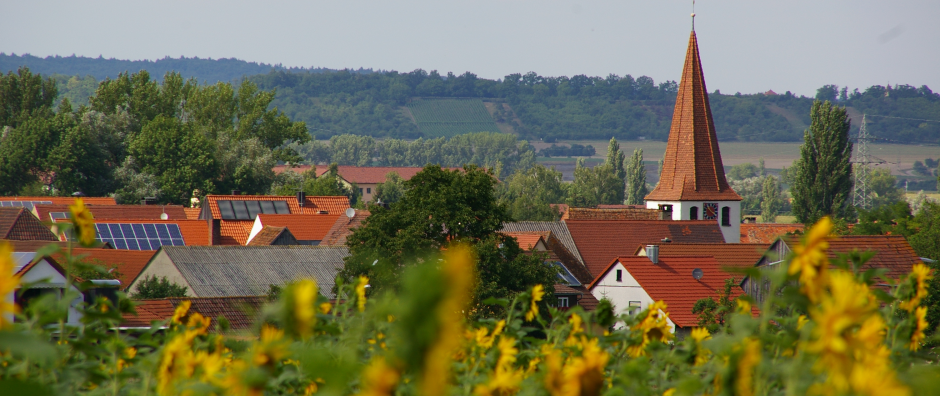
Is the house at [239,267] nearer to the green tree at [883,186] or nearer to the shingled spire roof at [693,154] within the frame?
the shingled spire roof at [693,154]

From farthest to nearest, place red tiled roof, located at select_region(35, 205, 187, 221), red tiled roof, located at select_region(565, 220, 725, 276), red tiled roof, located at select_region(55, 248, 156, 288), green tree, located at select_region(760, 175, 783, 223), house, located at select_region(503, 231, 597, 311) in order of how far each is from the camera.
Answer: green tree, located at select_region(760, 175, 783, 223) → red tiled roof, located at select_region(565, 220, 725, 276) → red tiled roof, located at select_region(35, 205, 187, 221) → house, located at select_region(503, 231, 597, 311) → red tiled roof, located at select_region(55, 248, 156, 288)

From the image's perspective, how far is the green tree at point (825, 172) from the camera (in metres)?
76.7

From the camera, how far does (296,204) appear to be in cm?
5575

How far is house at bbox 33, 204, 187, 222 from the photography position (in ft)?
156

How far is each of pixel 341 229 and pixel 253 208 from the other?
10076 millimetres

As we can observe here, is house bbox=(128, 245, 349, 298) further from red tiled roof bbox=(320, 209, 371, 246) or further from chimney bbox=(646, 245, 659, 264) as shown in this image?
chimney bbox=(646, 245, 659, 264)

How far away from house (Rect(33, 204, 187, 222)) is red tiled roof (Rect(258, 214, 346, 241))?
5301mm

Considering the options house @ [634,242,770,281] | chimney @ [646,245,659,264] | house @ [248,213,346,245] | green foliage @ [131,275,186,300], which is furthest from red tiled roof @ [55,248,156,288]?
house @ [634,242,770,281]

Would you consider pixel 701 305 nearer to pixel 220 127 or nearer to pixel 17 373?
pixel 17 373

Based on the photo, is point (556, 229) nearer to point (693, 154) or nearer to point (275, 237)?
point (693, 154)

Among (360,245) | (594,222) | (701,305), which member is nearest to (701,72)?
(594,222)

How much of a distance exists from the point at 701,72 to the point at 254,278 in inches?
1763

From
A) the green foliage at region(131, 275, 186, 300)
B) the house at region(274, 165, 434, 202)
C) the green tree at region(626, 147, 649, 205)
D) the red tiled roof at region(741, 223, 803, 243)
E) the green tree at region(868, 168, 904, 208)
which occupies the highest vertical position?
the green foliage at region(131, 275, 186, 300)

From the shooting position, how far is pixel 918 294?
3990 millimetres
